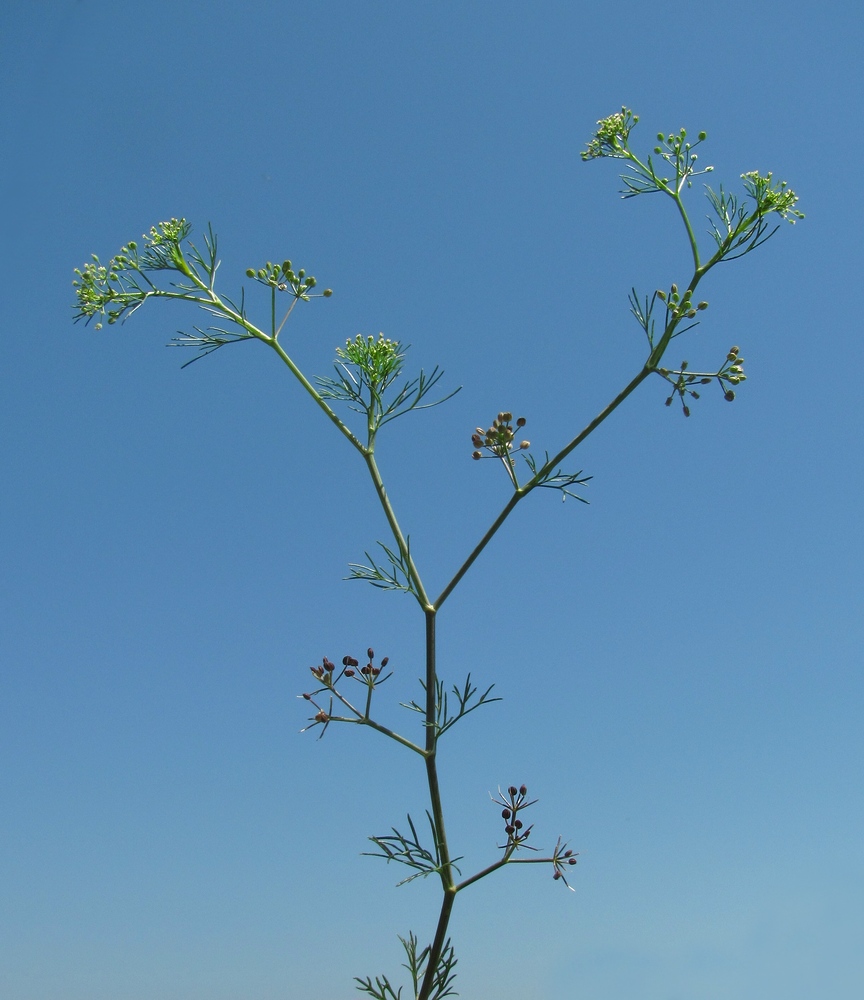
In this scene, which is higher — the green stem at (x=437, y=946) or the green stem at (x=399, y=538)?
the green stem at (x=399, y=538)

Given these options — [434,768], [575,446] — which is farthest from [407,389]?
[434,768]

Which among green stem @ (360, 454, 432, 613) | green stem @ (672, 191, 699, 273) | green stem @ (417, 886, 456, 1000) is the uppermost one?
green stem @ (672, 191, 699, 273)

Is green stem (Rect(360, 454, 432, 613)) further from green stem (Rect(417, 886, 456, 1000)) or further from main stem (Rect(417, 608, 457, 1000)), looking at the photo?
green stem (Rect(417, 886, 456, 1000))

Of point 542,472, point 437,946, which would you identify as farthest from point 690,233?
point 437,946

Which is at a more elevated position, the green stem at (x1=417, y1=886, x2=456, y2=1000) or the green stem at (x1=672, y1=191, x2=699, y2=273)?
the green stem at (x1=672, y1=191, x2=699, y2=273)

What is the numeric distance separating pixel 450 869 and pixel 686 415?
2460 millimetres

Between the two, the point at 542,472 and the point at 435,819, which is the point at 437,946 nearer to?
the point at 435,819

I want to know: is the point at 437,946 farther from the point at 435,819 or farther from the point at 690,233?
the point at 690,233

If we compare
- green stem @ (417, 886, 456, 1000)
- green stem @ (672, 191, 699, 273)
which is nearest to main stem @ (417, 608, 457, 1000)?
green stem @ (417, 886, 456, 1000)

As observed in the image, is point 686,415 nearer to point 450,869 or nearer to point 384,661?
point 384,661

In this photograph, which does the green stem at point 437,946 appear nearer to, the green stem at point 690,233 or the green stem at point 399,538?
the green stem at point 399,538

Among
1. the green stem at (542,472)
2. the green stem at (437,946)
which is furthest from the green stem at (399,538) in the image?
the green stem at (437,946)

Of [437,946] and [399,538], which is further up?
[399,538]

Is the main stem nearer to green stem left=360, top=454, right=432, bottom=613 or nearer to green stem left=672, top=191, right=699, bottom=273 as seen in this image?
green stem left=360, top=454, right=432, bottom=613
